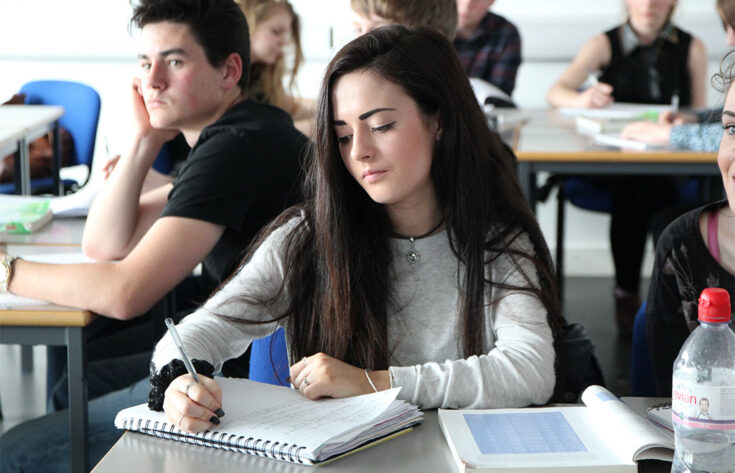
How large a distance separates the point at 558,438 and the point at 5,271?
124cm

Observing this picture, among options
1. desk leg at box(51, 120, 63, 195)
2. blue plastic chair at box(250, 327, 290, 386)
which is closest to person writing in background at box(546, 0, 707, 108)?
desk leg at box(51, 120, 63, 195)

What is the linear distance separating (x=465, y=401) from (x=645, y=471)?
12.1 inches

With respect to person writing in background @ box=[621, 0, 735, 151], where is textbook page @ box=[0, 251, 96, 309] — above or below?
below

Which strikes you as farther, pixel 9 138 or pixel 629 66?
pixel 629 66

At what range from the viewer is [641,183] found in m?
3.86

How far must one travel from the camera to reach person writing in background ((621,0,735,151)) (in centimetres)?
303

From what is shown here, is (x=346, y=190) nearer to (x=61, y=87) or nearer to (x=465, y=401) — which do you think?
(x=465, y=401)

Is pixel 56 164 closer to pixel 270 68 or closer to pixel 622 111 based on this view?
pixel 270 68

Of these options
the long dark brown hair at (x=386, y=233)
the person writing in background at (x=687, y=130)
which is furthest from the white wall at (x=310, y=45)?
the long dark brown hair at (x=386, y=233)

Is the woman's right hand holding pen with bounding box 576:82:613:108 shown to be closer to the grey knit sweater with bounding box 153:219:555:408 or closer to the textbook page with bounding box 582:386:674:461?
the grey knit sweater with bounding box 153:219:555:408

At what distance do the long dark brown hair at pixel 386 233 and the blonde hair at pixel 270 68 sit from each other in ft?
6.59

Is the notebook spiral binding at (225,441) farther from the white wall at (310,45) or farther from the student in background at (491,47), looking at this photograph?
the white wall at (310,45)

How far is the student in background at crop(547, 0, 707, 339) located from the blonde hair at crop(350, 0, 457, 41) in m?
1.36

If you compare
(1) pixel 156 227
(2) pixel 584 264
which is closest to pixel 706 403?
(1) pixel 156 227
